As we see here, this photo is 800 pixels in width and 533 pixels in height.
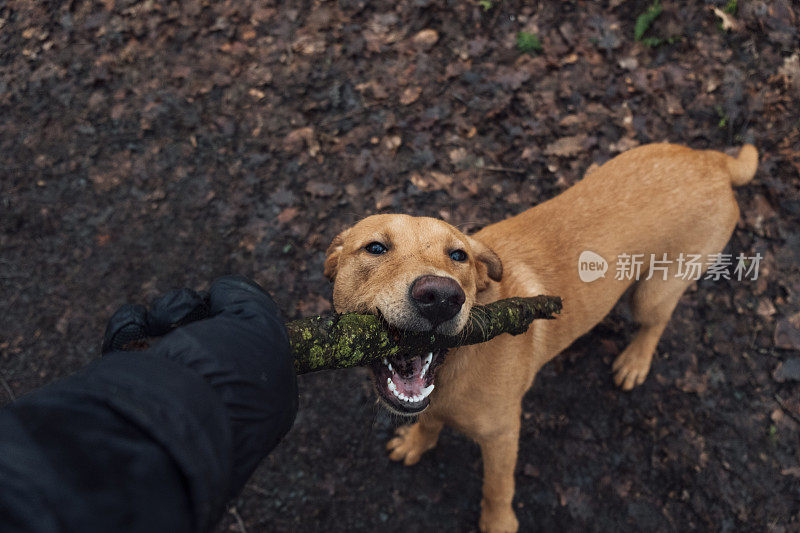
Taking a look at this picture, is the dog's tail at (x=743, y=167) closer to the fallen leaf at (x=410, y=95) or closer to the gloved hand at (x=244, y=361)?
the fallen leaf at (x=410, y=95)

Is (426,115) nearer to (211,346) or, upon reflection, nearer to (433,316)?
(433,316)

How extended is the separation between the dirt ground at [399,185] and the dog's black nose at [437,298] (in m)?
2.09

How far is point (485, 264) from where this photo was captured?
9.23 ft

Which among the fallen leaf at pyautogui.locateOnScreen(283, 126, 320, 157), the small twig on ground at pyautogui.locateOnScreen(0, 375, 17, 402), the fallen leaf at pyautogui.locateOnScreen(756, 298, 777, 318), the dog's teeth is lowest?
the fallen leaf at pyautogui.locateOnScreen(756, 298, 777, 318)

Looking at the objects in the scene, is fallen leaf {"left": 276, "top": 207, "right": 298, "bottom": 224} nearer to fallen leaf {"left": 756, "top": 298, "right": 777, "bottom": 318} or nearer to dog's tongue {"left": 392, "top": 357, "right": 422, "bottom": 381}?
dog's tongue {"left": 392, "top": 357, "right": 422, "bottom": 381}

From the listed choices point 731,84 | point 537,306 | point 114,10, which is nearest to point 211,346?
point 537,306

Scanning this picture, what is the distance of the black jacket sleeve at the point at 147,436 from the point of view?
96 cm

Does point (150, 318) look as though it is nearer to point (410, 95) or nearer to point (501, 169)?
point (501, 169)

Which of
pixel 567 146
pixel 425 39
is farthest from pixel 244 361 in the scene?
pixel 425 39

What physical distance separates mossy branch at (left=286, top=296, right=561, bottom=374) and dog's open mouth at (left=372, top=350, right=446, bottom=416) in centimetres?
14

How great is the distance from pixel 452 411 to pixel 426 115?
3.32 m

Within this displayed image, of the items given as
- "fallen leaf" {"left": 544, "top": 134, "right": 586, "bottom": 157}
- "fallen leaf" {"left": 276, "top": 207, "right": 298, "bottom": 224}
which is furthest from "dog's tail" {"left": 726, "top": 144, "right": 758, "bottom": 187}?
"fallen leaf" {"left": 276, "top": 207, "right": 298, "bottom": 224}

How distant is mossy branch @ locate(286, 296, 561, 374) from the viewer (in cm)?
174

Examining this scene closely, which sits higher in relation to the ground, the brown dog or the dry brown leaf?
the dry brown leaf
